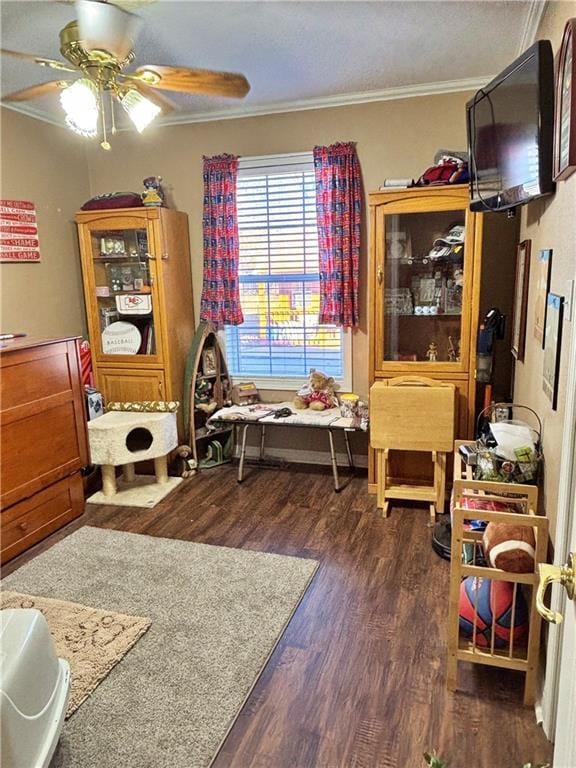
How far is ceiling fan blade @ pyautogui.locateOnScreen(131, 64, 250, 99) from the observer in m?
2.10

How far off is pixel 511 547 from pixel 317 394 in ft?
6.86

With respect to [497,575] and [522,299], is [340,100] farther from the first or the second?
[497,575]

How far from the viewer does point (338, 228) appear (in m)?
3.48

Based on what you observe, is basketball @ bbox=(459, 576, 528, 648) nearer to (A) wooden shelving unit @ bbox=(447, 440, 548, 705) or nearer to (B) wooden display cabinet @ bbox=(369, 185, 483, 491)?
(A) wooden shelving unit @ bbox=(447, 440, 548, 705)

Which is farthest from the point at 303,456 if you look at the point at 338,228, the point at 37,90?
the point at 37,90

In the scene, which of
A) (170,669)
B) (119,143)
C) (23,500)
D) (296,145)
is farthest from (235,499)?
(119,143)

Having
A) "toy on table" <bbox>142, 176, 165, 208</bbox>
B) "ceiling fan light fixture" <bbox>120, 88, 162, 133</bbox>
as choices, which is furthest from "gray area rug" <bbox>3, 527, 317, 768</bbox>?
"toy on table" <bbox>142, 176, 165, 208</bbox>

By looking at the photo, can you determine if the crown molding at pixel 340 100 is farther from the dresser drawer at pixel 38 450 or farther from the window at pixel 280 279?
the dresser drawer at pixel 38 450

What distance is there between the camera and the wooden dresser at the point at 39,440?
263 cm

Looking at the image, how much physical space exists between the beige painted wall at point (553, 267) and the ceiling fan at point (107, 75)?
1.27 m

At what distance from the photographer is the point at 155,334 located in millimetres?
3703

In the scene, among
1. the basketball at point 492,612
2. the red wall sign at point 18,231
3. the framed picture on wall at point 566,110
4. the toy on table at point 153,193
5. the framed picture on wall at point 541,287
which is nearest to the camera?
the framed picture on wall at point 566,110

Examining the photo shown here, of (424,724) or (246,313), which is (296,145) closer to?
(246,313)

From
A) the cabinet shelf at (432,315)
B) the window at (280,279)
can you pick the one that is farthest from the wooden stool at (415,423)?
the window at (280,279)
